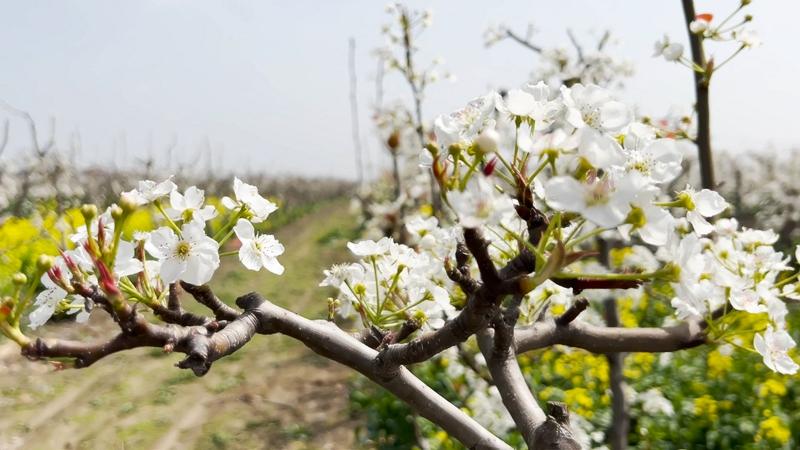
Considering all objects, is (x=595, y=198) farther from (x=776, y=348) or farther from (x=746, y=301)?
(x=776, y=348)

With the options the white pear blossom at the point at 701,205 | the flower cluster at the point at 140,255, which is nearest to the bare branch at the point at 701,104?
the white pear blossom at the point at 701,205

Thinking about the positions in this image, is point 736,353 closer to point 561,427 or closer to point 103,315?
point 561,427

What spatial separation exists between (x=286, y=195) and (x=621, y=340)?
80.1 ft

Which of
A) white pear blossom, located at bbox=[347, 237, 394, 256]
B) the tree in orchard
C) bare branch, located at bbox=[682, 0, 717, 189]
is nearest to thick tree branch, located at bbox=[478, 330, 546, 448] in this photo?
the tree in orchard

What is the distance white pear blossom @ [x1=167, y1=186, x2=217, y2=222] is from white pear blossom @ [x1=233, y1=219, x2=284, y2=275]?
0.20ft

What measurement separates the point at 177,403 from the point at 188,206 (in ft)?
17.4

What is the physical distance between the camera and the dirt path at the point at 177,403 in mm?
5070

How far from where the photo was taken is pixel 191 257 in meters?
0.99

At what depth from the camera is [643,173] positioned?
957 mm

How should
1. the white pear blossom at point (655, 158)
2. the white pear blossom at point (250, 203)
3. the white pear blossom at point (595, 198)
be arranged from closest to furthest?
1. the white pear blossom at point (595, 198)
2. the white pear blossom at point (655, 158)
3. the white pear blossom at point (250, 203)

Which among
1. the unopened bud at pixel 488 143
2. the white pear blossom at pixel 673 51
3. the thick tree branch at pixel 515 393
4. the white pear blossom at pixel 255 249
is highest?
the white pear blossom at pixel 673 51

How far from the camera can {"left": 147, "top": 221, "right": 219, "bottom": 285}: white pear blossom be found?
97 cm

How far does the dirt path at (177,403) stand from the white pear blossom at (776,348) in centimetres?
408

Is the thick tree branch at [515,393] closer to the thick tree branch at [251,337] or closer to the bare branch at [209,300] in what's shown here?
the thick tree branch at [251,337]
